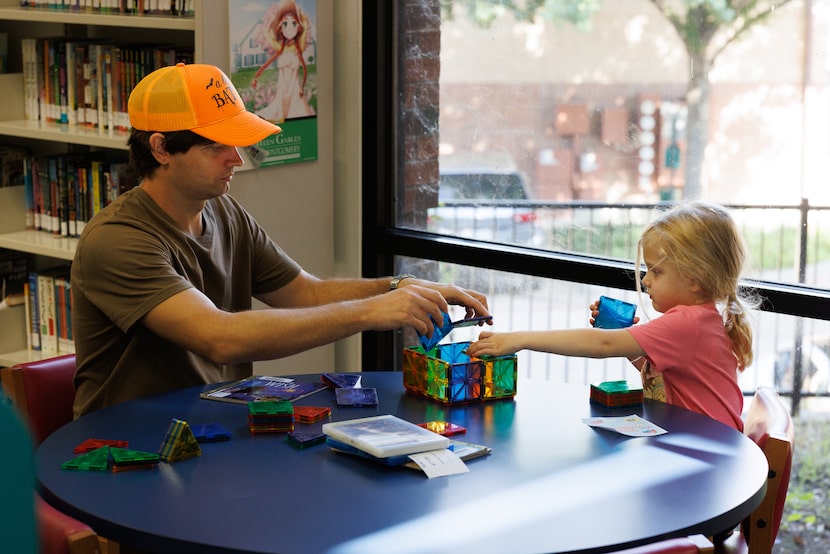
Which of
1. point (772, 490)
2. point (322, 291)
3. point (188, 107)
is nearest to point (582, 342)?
point (772, 490)

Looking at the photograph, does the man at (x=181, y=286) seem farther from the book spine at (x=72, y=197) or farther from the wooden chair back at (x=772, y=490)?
the book spine at (x=72, y=197)

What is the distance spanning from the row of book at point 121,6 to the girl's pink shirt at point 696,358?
5.88 feet

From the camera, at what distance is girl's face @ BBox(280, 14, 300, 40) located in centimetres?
329

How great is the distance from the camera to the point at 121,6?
3.31m

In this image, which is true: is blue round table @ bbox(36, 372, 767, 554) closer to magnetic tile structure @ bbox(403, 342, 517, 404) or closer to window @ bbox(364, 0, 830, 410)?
magnetic tile structure @ bbox(403, 342, 517, 404)

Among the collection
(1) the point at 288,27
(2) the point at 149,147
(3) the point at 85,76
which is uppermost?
(1) the point at 288,27

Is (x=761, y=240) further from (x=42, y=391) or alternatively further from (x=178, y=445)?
(x=42, y=391)

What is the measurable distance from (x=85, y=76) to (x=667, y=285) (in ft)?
7.07

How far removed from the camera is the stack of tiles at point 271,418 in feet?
6.39

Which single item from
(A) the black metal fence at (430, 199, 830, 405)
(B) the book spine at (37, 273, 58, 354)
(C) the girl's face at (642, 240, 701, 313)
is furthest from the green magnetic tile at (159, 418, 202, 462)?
(B) the book spine at (37, 273, 58, 354)

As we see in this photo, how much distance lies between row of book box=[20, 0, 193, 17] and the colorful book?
4.61 ft

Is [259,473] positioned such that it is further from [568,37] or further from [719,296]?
[568,37]

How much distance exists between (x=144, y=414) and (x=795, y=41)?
1936 mm

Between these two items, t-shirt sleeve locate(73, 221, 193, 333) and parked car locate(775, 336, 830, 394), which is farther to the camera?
parked car locate(775, 336, 830, 394)
